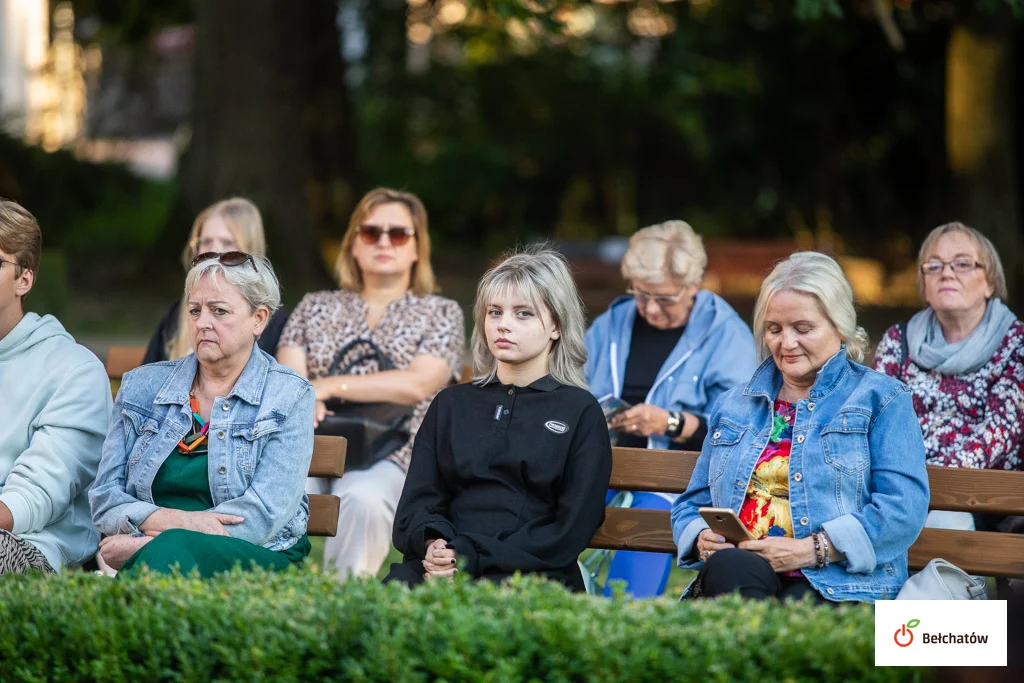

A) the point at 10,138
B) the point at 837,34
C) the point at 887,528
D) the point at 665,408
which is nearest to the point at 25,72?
the point at 10,138

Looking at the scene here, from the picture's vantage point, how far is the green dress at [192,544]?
4168mm

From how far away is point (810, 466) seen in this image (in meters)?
4.31

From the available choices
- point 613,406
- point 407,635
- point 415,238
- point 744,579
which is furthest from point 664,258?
point 407,635

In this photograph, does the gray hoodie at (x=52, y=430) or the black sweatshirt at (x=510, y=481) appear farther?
the gray hoodie at (x=52, y=430)

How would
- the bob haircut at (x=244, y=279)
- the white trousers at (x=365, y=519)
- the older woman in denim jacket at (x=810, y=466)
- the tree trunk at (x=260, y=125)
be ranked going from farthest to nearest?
the tree trunk at (x=260, y=125), the white trousers at (x=365, y=519), the bob haircut at (x=244, y=279), the older woman in denim jacket at (x=810, y=466)

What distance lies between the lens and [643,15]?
18375 mm

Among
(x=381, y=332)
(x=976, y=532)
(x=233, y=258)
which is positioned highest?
(x=233, y=258)

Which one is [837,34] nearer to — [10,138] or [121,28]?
[121,28]

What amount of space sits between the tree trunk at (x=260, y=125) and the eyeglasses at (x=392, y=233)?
855 cm

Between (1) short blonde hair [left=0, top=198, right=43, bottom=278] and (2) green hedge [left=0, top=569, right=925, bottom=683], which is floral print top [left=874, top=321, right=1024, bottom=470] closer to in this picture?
(2) green hedge [left=0, top=569, right=925, bottom=683]

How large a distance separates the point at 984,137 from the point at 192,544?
1204cm

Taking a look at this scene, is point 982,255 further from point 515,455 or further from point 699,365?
point 515,455

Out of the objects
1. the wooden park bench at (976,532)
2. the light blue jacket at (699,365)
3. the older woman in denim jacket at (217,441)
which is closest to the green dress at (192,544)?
the older woman in denim jacket at (217,441)

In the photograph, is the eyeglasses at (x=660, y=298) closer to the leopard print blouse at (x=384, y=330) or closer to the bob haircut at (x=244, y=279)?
the leopard print blouse at (x=384, y=330)
